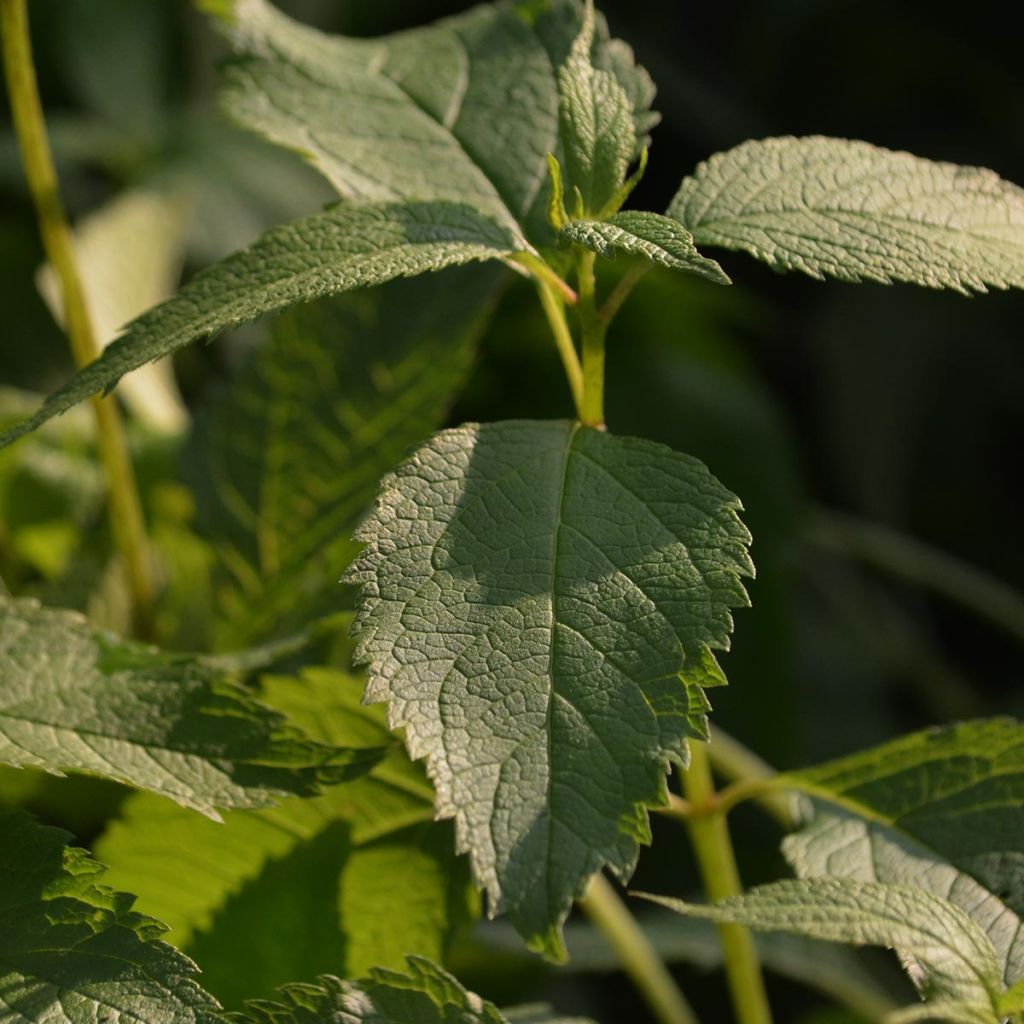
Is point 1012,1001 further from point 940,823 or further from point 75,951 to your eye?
point 75,951

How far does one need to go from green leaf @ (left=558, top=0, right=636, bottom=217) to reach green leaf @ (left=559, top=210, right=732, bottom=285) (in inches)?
1.6

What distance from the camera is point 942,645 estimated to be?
1536mm

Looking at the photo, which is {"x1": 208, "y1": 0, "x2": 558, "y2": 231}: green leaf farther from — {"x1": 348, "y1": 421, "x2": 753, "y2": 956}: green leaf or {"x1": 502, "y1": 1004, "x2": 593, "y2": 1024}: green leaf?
{"x1": 502, "y1": 1004, "x2": 593, "y2": 1024}: green leaf

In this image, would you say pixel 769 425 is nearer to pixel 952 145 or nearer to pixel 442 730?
pixel 952 145

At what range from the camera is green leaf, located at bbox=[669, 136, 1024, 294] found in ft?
1.57

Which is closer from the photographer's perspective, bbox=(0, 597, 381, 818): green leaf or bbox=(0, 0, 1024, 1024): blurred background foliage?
bbox=(0, 597, 381, 818): green leaf

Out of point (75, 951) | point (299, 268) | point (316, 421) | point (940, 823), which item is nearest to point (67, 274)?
point (316, 421)

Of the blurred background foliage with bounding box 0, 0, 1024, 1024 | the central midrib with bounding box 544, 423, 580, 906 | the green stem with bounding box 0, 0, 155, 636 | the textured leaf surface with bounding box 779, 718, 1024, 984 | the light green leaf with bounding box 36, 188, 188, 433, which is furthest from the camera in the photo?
the light green leaf with bounding box 36, 188, 188, 433

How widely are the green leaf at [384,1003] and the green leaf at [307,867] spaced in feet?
0.33

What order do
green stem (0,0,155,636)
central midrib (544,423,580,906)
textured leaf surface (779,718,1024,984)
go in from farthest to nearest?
green stem (0,0,155,636) → textured leaf surface (779,718,1024,984) → central midrib (544,423,580,906)

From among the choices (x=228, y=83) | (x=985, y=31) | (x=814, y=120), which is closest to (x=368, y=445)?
(x=228, y=83)

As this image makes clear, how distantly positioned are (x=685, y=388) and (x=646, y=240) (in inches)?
34.7

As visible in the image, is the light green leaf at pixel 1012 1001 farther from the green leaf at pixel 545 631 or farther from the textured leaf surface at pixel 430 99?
the textured leaf surface at pixel 430 99

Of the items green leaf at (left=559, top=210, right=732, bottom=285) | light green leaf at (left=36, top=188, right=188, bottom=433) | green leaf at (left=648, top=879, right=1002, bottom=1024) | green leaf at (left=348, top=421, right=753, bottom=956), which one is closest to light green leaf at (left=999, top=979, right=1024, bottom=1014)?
green leaf at (left=648, top=879, right=1002, bottom=1024)
